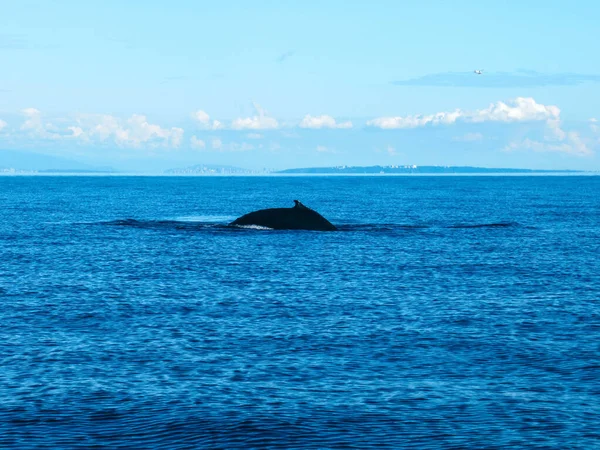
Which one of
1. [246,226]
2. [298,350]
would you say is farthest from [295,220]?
[298,350]

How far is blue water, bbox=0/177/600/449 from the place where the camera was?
63.3ft

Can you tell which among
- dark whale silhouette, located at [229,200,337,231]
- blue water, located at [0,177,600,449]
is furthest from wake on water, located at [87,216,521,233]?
blue water, located at [0,177,600,449]

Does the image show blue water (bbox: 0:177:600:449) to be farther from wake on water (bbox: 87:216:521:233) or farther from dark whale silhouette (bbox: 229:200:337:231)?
wake on water (bbox: 87:216:521:233)

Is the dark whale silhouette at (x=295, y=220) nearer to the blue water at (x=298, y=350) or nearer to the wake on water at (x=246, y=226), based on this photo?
the wake on water at (x=246, y=226)

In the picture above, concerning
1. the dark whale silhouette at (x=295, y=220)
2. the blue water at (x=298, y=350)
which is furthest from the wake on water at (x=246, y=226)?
the blue water at (x=298, y=350)

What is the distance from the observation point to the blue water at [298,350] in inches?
760

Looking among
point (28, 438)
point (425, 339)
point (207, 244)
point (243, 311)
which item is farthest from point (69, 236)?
point (28, 438)

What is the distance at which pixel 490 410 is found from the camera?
2061 cm

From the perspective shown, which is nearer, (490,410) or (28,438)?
(28,438)

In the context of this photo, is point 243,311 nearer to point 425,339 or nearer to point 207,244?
point 425,339

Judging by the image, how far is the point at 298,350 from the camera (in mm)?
26719

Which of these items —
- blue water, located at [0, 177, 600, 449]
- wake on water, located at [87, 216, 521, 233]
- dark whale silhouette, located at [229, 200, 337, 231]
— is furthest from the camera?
wake on water, located at [87, 216, 521, 233]

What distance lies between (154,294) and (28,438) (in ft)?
65.5

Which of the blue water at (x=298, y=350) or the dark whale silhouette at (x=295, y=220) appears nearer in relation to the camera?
the blue water at (x=298, y=350)
